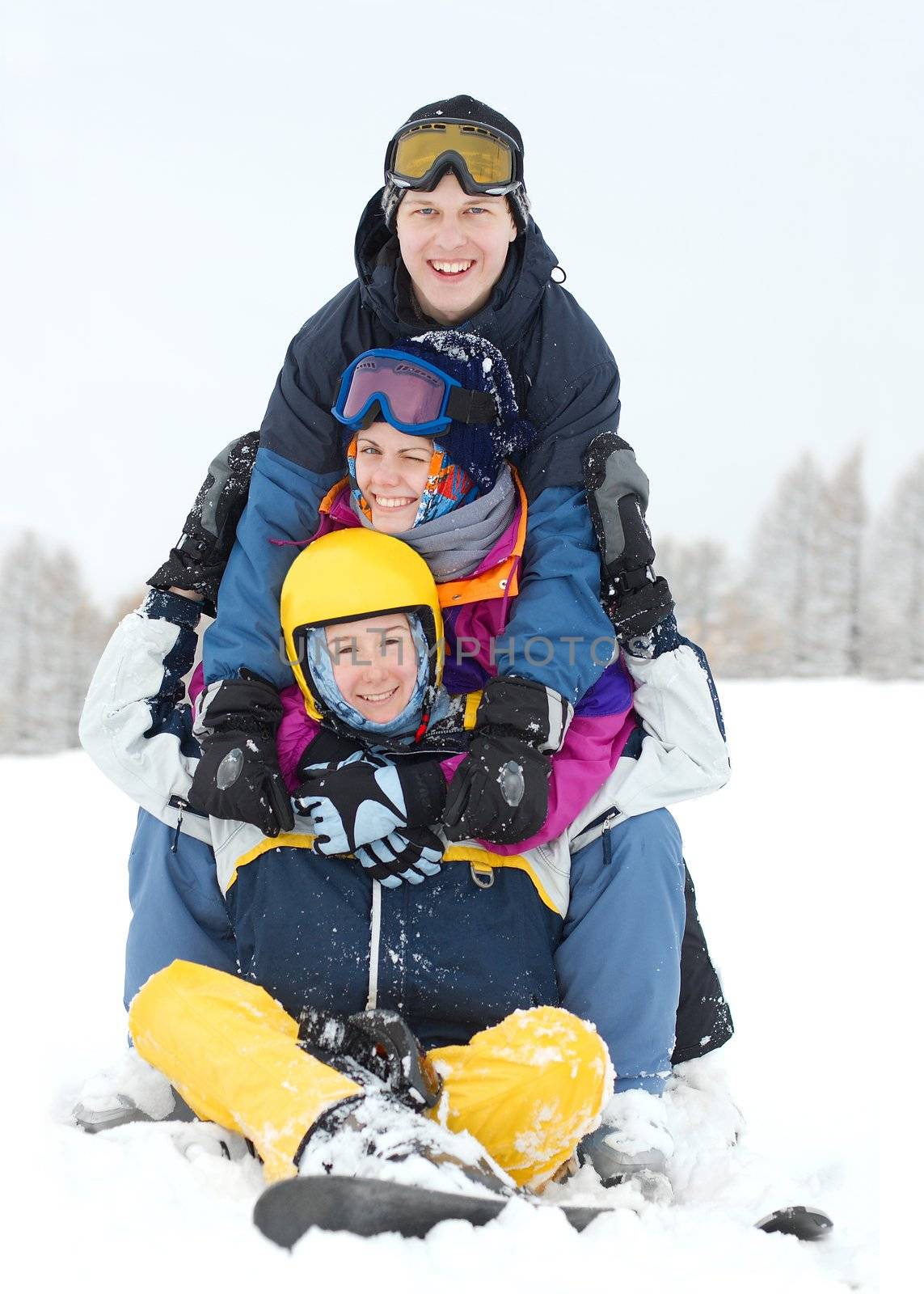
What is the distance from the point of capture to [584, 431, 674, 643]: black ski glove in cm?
279

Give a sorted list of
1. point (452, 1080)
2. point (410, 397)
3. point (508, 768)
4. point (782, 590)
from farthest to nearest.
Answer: point (782, 590)
point (410, 397)
point (508, 768)
point (452, 1080)

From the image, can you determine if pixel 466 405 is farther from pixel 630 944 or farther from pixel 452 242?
pixel 630 944

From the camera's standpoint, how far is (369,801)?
8.34ft

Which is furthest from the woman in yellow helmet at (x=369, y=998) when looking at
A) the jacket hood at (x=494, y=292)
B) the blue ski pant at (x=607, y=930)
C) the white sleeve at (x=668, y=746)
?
the jacket hood at (x=494, y=292)

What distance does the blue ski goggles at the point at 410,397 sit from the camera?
2.86 m

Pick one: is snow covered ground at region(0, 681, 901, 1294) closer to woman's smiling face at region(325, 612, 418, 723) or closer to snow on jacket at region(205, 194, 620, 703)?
woman's smiling face at region(325, 612, 418, 723)

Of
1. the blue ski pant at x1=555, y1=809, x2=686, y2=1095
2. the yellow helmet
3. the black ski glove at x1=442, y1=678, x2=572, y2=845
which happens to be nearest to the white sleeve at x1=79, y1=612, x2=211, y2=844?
the yellow helmet

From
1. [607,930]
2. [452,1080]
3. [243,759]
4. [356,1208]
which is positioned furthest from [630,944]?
[356,1208]

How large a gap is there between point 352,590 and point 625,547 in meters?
0.66

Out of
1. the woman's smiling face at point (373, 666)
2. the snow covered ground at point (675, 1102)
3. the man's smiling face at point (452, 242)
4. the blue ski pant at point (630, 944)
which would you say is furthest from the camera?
the man's smiling face at point (452, 242)

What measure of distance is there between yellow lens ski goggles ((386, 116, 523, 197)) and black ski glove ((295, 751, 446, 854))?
1494mm

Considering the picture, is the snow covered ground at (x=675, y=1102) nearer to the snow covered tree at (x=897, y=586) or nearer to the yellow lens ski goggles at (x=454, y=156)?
the yellow lens ski goggles at (x=454, y=156)

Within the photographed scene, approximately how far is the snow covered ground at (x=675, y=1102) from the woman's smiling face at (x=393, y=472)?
4.88ft

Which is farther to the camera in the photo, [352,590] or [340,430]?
[340,430]
